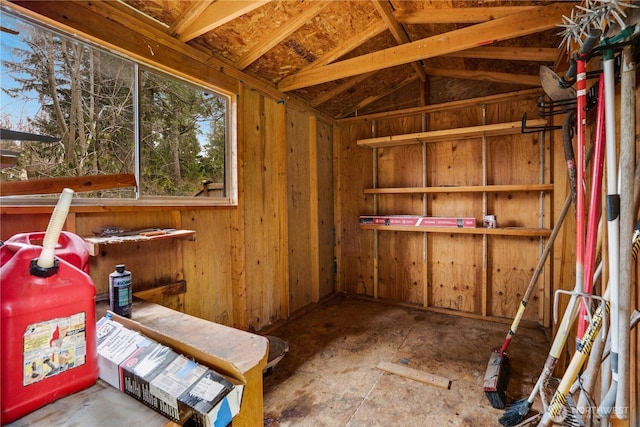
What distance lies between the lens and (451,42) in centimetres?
200

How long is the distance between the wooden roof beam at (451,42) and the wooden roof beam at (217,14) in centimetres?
90

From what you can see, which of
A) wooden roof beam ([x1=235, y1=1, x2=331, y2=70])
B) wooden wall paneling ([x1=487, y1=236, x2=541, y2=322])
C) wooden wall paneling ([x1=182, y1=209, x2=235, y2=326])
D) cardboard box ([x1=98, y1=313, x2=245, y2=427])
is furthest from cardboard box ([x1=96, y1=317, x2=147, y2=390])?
wooden wall paneling ([x1=487, y1=236, x2=541, y2=322])

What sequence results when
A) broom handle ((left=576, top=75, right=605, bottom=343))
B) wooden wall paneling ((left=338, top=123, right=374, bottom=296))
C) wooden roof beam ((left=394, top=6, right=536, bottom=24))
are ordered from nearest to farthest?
broom handle ((left=576, top=75, right=605, bottom=343)), wooden roof beam ((left=394, top=6, right=536, bottom=24)), wooden wall paneling ((left=338, top=123, right=374, bottom=296))

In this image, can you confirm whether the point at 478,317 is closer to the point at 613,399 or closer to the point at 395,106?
the point at 613,399

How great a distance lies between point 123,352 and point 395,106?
139 inches

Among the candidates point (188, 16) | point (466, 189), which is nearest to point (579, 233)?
point (466, 189)

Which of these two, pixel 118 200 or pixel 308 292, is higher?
pixel 118 200

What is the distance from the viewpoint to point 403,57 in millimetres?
2180

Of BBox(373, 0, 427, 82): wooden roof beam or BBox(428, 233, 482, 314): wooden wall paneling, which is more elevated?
BBox(373, 0, 427, 82): wooden roof beam

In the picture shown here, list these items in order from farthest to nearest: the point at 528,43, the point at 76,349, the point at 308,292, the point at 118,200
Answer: the point at 308,292
the point at 528,43
the point at 118,200
the point at 76,349

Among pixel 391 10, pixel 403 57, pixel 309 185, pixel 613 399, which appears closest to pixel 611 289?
pixel 613 399

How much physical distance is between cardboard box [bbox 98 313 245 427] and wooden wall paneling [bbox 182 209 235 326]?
3.82 ft

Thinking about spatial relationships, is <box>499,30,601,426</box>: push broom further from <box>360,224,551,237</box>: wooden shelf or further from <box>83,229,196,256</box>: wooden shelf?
<box>83,229,196,256</box>: wooden shelf

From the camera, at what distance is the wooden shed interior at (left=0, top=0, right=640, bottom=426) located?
1.53m
